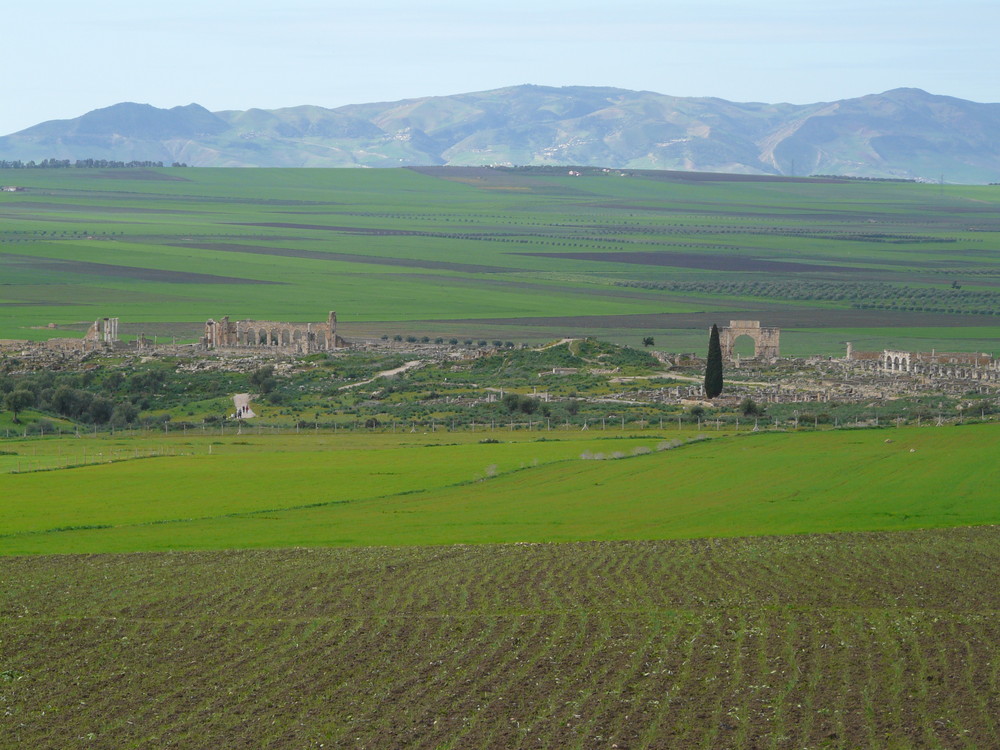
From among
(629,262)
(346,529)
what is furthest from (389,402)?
(629,262)

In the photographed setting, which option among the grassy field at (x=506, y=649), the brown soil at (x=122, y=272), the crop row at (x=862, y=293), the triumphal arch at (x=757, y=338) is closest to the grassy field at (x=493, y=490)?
the grassy field at (x=506, y=649)

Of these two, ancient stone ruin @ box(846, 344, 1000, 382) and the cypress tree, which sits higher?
the cypress tree

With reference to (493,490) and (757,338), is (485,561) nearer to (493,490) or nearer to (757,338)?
(493,490)

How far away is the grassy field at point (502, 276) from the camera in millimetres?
102125

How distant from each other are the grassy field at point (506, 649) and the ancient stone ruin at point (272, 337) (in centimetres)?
5548

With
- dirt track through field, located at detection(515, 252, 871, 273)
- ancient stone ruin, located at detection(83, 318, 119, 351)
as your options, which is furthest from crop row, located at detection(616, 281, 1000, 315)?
ancient stone ruin, located at detection(83, 318, 119, 351)

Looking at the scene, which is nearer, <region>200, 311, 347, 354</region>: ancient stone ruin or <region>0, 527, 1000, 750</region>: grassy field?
<region>0, 527, 1000, 750</region>: grassy field

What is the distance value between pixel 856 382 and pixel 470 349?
22.5m

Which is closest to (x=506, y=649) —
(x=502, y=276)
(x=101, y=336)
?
(x=101, y=336)

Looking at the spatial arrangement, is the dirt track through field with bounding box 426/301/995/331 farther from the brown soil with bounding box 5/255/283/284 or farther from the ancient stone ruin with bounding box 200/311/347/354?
the brown soil with bounding box 5/255/283/284

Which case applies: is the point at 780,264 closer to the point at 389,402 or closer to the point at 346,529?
the point at 389,402

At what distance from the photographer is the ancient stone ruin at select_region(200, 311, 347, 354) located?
8212 cm

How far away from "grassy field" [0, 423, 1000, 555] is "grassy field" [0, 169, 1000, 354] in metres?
43.8

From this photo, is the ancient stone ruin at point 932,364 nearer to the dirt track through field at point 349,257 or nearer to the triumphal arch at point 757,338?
the triumphal arch at point 757,338
